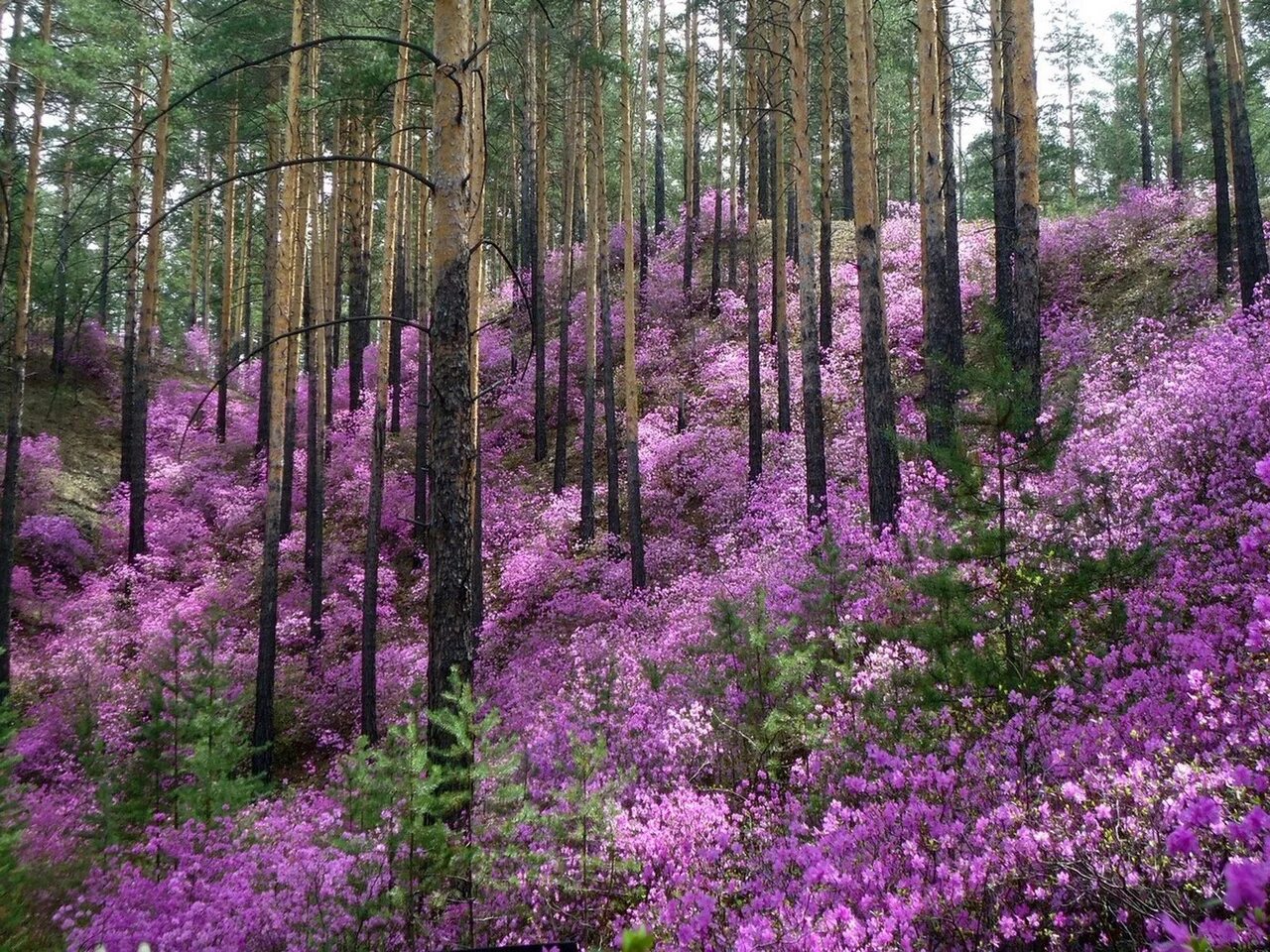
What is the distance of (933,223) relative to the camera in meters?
11.8

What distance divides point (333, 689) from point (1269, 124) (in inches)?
1592

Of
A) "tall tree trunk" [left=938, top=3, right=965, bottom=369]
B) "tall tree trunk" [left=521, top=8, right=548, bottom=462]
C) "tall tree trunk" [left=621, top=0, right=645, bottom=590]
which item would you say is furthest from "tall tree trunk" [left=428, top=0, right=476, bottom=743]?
"tall tree trunk" [left=521, top=8, right=548, bottom=462]

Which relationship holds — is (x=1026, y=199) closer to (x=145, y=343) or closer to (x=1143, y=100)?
(x=145, y=343)

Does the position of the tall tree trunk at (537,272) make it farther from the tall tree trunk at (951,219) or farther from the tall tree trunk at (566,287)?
the tall tree trunk at (951,219)

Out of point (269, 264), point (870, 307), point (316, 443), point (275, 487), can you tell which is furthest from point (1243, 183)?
point (269, 264)

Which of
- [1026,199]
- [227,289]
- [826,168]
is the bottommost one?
[1026,199]

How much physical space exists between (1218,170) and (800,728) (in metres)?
18.2

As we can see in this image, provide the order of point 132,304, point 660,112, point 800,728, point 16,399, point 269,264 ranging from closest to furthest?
point 800,728 → point 16,399 → point 132,304 → point 269,264 → point 660,112

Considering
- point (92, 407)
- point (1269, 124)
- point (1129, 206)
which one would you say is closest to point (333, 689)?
point (92, 407)

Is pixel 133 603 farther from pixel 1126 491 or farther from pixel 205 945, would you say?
pixel 1126 491

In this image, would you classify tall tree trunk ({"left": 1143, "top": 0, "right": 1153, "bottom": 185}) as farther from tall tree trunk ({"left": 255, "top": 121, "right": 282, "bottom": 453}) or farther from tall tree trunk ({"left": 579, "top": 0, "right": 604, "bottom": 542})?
tall tree trunk ({"left": 255, "top": 121, "right": 282, "bottom": 453})

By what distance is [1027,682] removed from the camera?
4.94 metres

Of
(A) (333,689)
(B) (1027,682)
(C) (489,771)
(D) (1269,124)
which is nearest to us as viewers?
(C) (489,771)

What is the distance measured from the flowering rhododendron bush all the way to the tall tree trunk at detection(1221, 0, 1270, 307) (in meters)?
1.19
